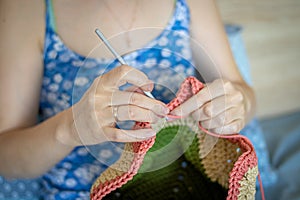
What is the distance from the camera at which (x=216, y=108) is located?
0.57 m

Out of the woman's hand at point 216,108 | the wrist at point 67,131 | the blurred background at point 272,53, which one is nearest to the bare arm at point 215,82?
the woman's hand at point 216,108

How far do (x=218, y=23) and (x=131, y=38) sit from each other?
25 centimetres

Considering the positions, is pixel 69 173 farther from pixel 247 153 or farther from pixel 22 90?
pixel 247 153

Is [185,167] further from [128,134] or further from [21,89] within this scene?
[21,89]

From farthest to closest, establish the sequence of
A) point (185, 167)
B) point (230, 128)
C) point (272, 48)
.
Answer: point (272, 48) → point (185, 167) → point (230, 128)

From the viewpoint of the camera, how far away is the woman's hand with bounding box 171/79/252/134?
0.56 m

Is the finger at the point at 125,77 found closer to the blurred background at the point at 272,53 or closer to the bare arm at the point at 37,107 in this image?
the bare arm at the point at 37,107

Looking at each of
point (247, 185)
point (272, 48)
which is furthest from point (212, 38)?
point (272, 48)

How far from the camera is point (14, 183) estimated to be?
2.43 feet

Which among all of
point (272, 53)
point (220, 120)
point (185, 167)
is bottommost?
point (272, 53)

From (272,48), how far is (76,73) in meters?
0.84

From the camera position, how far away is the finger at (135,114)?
0.50 meters

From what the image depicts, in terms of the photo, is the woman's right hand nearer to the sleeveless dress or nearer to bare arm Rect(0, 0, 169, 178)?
bare arm Rect(0, 0, 169, 178)

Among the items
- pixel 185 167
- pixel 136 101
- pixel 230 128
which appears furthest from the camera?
pixel 185 167
